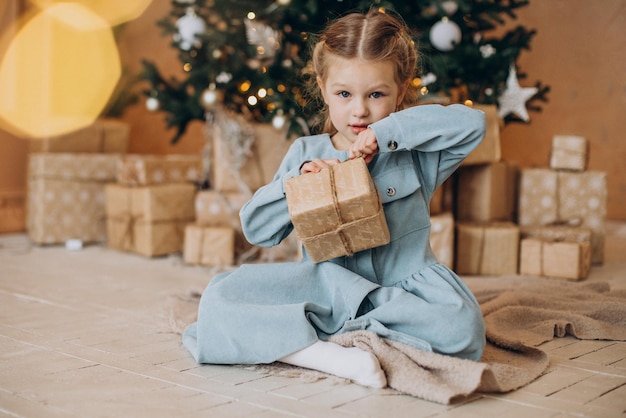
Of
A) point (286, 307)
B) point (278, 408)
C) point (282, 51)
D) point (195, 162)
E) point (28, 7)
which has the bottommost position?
point (278, 408)

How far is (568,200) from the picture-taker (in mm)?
2975

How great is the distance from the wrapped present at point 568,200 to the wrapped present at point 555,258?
289mm

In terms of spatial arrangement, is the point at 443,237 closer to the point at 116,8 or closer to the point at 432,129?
the point at 432,129

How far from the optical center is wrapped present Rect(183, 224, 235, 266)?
2.96 meters

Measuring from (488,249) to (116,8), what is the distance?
278 cm

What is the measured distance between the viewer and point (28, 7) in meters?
3.77

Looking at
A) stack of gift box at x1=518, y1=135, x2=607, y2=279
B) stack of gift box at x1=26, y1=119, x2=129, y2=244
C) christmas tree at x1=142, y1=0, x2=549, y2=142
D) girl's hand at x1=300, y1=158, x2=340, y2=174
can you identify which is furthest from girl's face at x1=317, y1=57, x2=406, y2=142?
stack of gift box at x1=26, y1=119, x2=129, y2=244

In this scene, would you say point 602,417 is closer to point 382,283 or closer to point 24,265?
point 382,283

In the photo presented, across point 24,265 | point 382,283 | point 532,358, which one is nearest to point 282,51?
point 24,265

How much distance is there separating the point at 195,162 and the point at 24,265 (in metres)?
0.90

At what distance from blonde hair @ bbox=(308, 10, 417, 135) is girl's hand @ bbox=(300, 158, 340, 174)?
229mm

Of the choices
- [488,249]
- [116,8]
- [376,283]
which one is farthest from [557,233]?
[116,8]

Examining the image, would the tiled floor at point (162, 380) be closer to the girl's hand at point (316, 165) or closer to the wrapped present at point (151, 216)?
the girl's hand at point (316, 165)

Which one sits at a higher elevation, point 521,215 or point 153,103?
point 153,103
